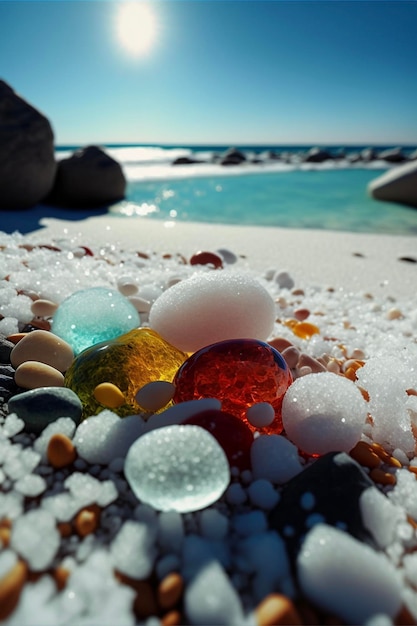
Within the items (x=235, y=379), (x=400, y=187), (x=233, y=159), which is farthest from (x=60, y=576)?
(x=233, y=159)

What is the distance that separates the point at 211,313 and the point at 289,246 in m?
2.44

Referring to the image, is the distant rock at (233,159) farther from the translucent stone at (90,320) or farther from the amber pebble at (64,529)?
the amber pebble at (64,529)

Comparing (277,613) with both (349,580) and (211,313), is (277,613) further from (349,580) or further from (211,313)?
(211,313)

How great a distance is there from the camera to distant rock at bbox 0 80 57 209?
4.46 metres

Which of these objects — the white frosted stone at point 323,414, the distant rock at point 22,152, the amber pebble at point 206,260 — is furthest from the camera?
the distant rock at point 22,152

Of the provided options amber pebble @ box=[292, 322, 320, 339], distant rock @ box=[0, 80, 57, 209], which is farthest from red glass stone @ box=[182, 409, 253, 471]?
distant rock @ box=[0, 80, 57, 209]

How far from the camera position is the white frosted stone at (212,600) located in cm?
64

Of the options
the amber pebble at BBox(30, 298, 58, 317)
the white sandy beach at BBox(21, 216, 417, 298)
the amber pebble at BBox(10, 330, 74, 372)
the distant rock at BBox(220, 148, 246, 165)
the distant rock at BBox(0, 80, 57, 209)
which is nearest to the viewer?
the amber pebble at BBox(10, 330, 74, 372)

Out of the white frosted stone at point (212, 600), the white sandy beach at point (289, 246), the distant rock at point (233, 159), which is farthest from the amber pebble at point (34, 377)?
the distant rock at point (233, 159)

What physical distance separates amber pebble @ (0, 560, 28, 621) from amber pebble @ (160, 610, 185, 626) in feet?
0.67

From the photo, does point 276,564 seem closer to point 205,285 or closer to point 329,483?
point 329,483

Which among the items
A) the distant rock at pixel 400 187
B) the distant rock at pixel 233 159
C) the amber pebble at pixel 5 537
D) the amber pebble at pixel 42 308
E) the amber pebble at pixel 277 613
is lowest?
the distant rock at pixel 233 159

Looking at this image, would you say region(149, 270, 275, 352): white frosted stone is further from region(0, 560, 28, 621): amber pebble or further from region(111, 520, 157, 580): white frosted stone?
region(0, 560, 28, 621): amber pebble

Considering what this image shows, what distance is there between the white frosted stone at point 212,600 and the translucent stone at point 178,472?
122 millimetres
